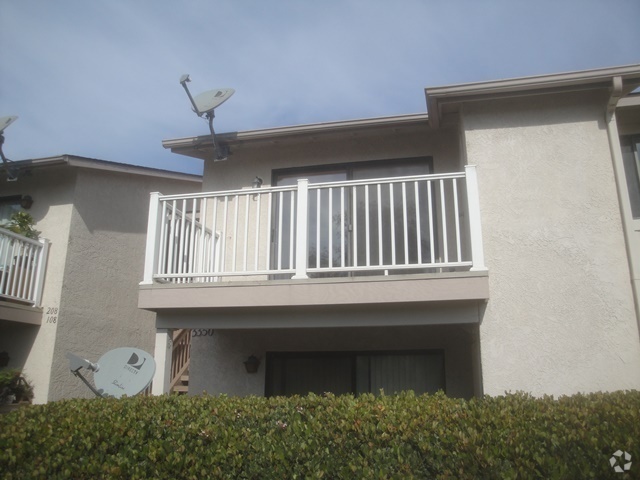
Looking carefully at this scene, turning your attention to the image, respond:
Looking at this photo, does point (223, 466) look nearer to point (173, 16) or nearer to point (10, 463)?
point (10, 463)

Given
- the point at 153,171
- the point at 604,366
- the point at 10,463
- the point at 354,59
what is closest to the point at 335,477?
the point at 10,463

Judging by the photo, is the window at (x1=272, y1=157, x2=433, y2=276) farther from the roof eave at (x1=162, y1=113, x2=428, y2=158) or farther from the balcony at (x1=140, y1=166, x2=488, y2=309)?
the roof eave at (x1=162, y1=113, x2=428, y2=158)

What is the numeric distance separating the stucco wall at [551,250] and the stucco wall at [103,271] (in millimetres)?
7277

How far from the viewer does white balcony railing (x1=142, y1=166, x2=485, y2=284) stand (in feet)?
23.4

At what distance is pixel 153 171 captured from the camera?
1184cm

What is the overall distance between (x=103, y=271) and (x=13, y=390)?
8.41 feet

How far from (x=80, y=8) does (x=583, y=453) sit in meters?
10.3

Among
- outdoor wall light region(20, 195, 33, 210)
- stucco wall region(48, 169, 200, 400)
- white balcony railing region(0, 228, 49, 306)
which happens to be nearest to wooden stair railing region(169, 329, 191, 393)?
stucco wall region(48, 169, 200, 400)

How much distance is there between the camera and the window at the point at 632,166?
7393mm

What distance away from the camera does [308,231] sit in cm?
820

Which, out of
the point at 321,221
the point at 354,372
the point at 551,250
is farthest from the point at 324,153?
the point at 551,250

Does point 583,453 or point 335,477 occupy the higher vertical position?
point 583,453

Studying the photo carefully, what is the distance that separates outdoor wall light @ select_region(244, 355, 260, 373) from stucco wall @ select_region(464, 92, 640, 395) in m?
3.46

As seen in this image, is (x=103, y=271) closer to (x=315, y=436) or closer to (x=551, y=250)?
(x=315, y=436)
